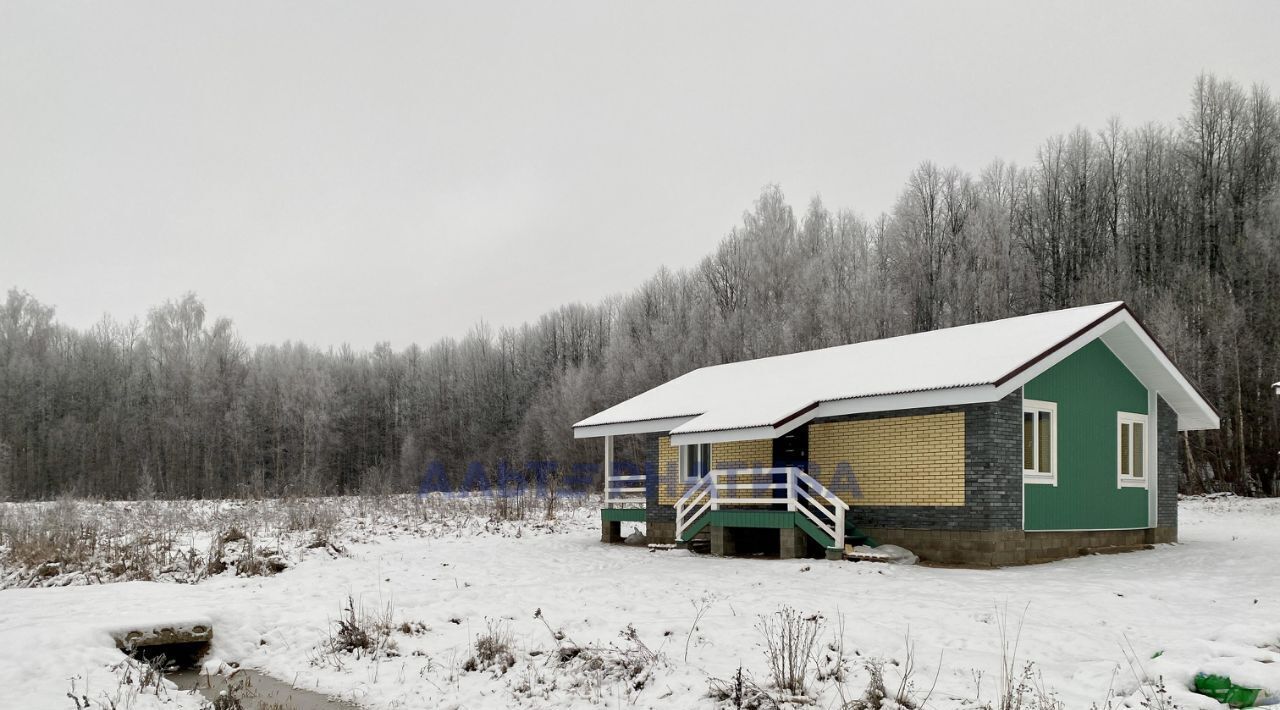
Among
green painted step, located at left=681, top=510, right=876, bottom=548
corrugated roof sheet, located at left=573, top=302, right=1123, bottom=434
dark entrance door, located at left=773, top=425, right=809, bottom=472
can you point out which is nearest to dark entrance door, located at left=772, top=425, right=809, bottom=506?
dark entrance door, located at left=773, top=425, right=809, bottom=472

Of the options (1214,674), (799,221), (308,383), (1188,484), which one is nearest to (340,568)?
(1214,674)

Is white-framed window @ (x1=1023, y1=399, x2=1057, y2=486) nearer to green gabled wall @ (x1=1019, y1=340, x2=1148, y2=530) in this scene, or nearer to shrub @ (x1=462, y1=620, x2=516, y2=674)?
green gabled wall @ (x1=1019, y1=340, x2=1148, y2=530)

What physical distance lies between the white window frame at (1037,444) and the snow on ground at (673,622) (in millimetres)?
1524

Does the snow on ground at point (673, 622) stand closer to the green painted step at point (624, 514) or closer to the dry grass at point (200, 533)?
the dry grass at point (200, 533)

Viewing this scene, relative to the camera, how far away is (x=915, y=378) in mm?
16547

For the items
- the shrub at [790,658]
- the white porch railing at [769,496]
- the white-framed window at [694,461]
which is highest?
the white-framed window at [694,461]

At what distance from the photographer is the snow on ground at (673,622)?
318 inches

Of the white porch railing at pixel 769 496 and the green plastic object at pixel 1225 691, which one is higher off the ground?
the white porch railing at pixel 769 496

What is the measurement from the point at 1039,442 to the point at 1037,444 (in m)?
0.17

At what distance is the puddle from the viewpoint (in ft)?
27.8

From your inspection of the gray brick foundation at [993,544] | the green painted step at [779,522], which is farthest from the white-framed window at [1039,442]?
the green painted step at [779,522]

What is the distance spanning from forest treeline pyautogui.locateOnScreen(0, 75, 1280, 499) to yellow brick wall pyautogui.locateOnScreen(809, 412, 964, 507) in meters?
19.5

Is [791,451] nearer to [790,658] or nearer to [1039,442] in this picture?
[1039,442]

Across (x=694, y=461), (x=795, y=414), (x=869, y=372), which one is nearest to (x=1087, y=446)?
(x=869, y=372)
